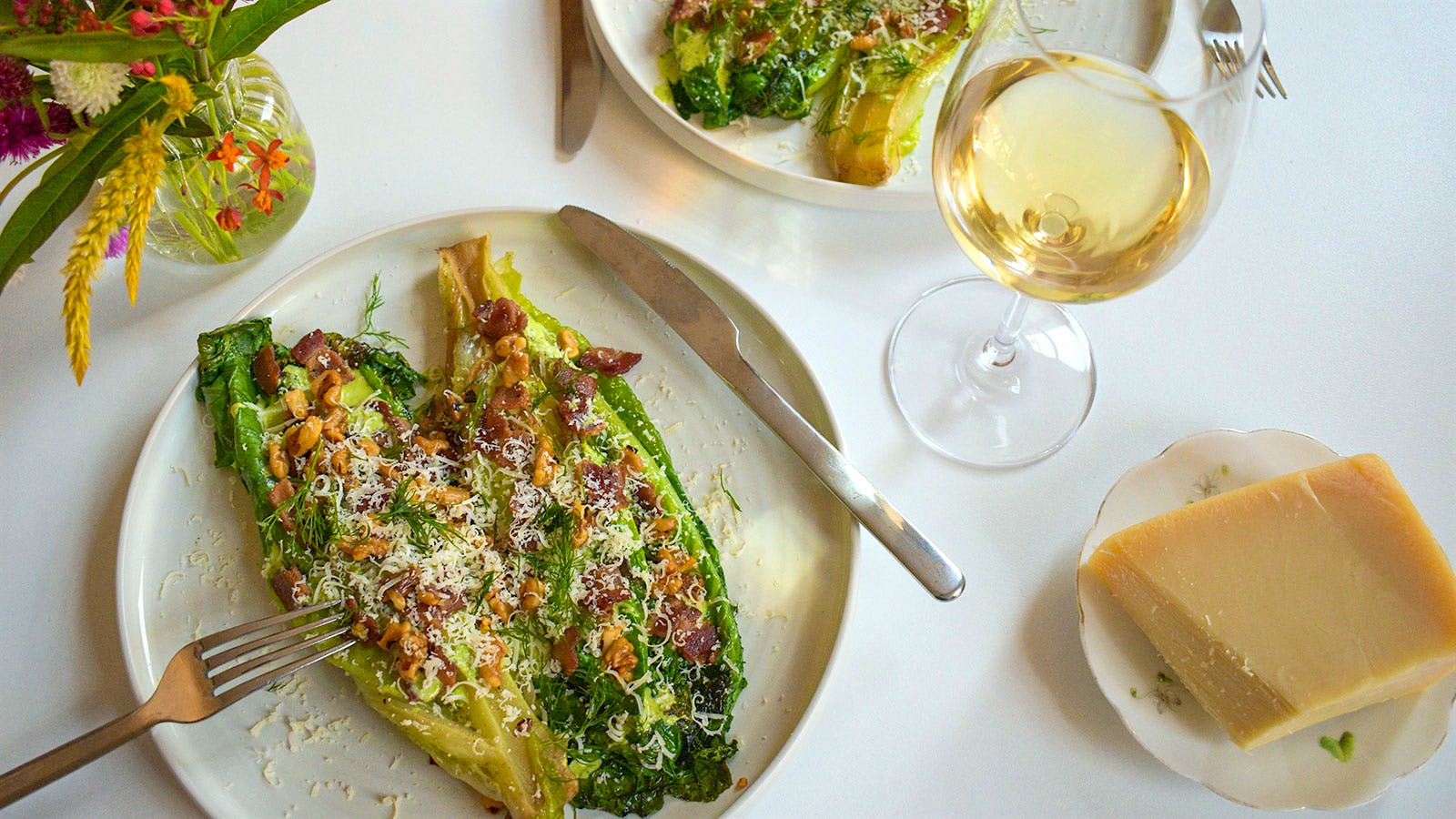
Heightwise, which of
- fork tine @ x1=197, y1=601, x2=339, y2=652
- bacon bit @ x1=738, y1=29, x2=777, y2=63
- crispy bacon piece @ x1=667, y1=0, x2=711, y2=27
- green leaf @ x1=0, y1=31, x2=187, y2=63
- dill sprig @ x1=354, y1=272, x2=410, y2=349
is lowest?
fork tine @ x1=197, y1=601, x2=339, y2=652

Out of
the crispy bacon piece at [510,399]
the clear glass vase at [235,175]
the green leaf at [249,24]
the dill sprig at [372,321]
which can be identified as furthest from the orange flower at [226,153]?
the crispy bacon piece at [510,399]

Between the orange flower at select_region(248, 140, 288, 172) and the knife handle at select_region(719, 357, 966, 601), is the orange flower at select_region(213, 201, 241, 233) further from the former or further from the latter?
the knife handle at select_region(719, 357, 966, 601)

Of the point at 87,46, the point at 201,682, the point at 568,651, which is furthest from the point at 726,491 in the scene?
the point at 87,46

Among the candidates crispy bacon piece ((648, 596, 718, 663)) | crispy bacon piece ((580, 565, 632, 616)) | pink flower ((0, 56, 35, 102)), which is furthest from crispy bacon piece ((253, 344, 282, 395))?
crispy bacon piece ((648, 596, 718, 663))

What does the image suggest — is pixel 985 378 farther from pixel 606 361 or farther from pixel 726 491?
pixel 606 361

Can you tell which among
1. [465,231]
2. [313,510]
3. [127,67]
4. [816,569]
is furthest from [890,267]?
[127,67]
